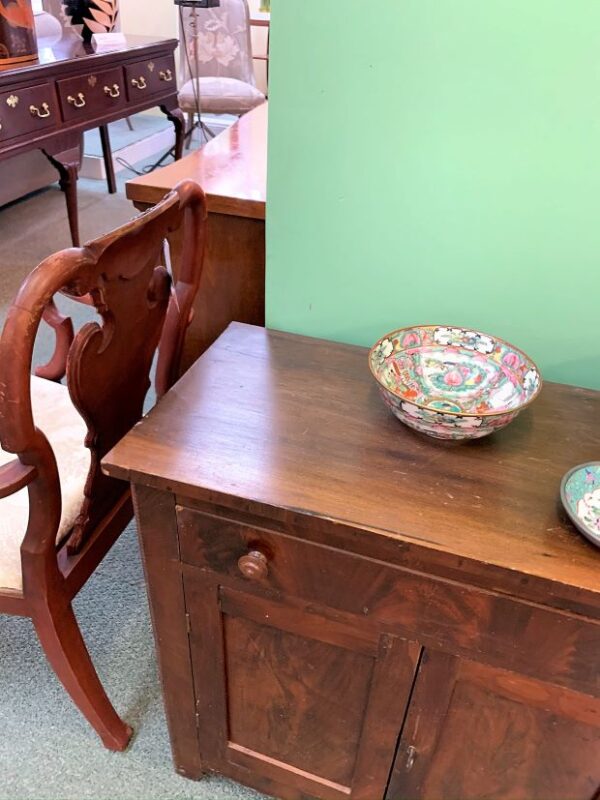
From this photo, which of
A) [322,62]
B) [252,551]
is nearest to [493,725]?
[252,551]

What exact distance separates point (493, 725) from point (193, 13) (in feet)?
11.1

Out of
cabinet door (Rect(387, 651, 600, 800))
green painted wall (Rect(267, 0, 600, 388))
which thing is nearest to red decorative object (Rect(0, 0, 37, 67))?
green painted wall (Rect(267, 0, 600, 388))

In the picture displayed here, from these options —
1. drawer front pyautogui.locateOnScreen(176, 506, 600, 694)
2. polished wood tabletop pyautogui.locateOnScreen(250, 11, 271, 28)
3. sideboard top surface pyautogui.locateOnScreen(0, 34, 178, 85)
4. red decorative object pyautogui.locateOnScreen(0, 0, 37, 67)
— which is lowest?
drawer front pyautogui.locateOnScreen(176, 506, 600, 694)

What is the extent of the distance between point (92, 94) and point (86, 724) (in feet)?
7.19

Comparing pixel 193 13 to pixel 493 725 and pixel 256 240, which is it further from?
pixel 493 725

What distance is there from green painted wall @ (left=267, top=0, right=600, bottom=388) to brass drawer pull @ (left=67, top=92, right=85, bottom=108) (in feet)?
5.81

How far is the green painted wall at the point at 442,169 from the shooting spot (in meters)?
0.71

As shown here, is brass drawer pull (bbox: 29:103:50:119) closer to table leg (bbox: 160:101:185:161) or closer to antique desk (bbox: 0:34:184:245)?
antique desk (bbox: 0:34:184:245)

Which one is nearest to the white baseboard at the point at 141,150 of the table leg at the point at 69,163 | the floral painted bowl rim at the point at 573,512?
the table leg at the point at 69,163

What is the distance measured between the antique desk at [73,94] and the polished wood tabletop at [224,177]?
0.90 meters

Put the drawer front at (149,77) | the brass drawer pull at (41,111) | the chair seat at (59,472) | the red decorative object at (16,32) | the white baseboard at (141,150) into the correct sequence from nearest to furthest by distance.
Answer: the chair seat at (59,472) → the red decorative object at (16,32) → the brass drawer pull at (41,111) → the drawer front at (149,77) → the white baseboard at (141,150)

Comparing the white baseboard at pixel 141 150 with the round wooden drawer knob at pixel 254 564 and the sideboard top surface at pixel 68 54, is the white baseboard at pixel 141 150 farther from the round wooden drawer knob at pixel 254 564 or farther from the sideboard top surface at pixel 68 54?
the round wooden drawer knob at pixel 254 564

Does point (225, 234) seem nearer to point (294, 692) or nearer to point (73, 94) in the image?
point (294, 692)

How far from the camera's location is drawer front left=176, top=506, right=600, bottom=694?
2.04 ft
